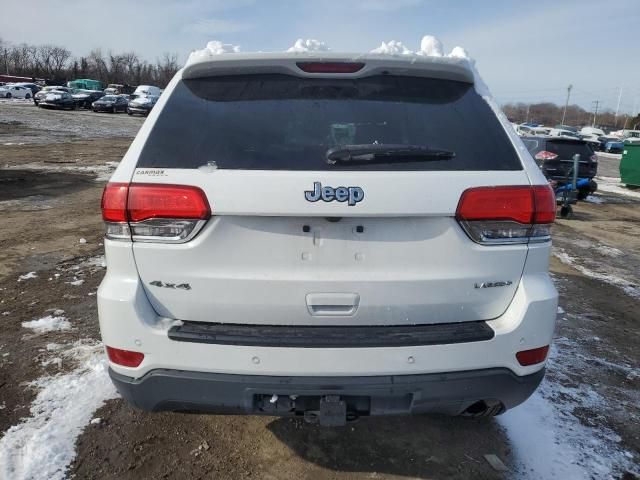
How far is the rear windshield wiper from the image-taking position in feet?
6.82

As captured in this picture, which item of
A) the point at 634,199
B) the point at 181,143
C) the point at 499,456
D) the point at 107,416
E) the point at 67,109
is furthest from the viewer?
the point at 67,109

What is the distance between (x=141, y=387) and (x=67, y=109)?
5076cm

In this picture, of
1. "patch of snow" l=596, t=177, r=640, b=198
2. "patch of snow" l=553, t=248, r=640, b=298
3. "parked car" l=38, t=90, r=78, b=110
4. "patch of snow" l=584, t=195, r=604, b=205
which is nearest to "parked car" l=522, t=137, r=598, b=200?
"patch of snow" l=584, t=195, r=604, b=205

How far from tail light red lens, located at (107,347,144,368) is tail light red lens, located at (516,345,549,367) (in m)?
1.62

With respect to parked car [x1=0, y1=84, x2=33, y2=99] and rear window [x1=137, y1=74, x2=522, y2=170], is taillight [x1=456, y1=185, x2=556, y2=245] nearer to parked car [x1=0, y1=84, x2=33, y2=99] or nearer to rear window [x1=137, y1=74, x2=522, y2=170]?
rear window [x1=137, y1=74, x2=522, y2=170]

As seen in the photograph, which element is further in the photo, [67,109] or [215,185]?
[67,109]

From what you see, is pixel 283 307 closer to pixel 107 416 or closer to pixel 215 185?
pixel 215 185

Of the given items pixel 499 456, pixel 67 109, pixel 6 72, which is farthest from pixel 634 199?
pixel 6 72

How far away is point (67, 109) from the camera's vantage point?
46.1 m

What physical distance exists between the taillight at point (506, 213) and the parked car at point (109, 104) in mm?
49125

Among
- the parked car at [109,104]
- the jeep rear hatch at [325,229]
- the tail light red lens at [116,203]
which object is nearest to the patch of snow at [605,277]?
the jeep rear hatch at [325,229]

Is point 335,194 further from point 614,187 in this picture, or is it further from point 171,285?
point 614,187

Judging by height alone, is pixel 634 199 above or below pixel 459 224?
below

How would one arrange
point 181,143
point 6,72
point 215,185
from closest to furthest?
1. point 215,185
2. point 181,143
3. point 6,72
